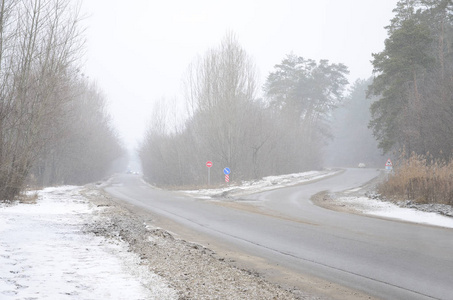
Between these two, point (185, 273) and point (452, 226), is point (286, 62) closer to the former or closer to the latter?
point (452, 226)

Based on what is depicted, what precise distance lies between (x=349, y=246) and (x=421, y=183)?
9.51 metres

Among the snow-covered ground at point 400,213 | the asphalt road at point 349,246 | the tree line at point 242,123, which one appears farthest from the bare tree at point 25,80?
the tree line at point 242,123

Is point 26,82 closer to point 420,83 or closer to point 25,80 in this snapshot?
point 25,80

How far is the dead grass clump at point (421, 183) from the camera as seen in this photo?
14.7 m

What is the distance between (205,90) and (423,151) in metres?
20.1

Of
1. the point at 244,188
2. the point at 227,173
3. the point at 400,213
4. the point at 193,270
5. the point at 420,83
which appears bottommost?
the point at 193,270

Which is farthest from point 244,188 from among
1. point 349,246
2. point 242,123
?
point 349,246

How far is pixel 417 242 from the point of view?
28.6ft

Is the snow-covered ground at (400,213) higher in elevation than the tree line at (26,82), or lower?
lower

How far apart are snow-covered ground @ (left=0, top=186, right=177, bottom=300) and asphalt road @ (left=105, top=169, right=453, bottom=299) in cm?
264

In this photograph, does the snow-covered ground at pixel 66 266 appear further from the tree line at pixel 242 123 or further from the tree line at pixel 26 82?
the tree line at pixel 242 123

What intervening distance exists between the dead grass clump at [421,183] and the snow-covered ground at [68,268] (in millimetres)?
12397

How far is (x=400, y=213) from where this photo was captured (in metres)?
14.1

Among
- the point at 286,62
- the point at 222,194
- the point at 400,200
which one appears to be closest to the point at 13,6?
the point at 222,194
